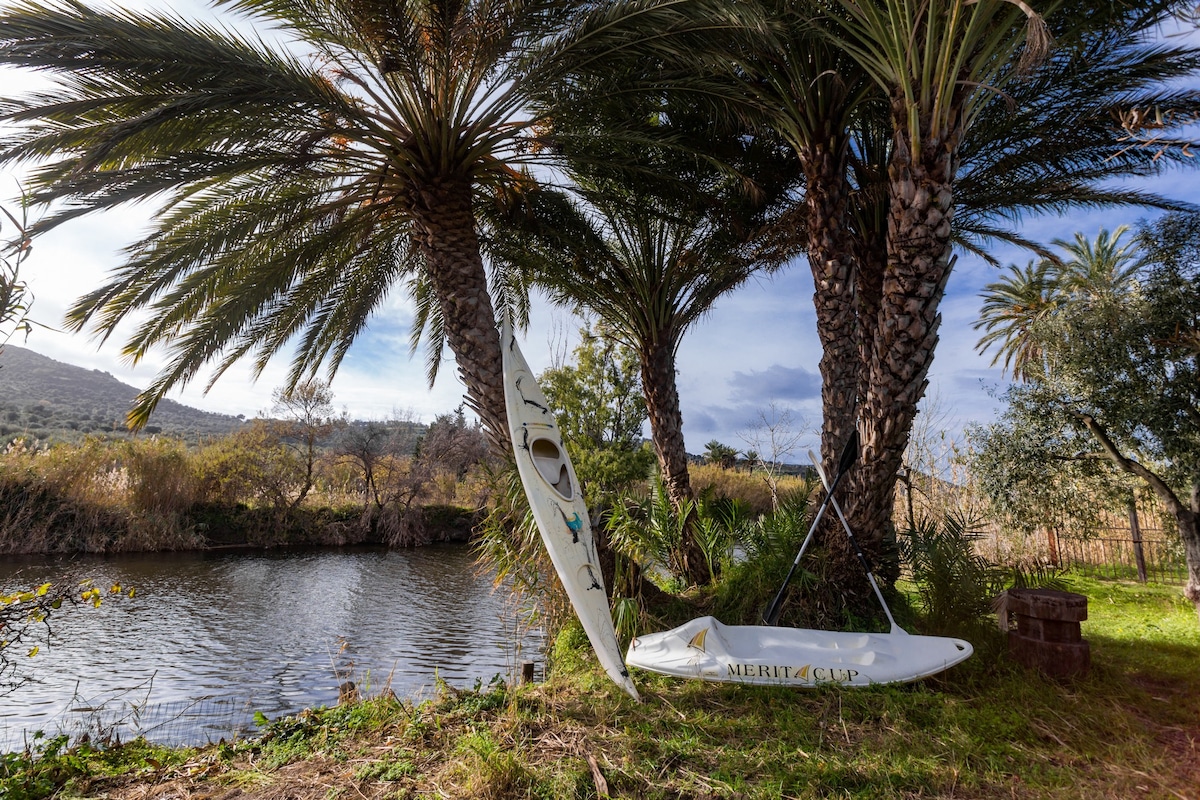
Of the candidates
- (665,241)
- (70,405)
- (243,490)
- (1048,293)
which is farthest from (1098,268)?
(70,405)

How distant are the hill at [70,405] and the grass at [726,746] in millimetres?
37403

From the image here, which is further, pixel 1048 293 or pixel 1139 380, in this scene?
pixel 1048 293

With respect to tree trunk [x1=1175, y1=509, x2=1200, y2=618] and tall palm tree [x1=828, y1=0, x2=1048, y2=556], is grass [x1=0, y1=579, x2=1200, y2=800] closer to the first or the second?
tall palm tree [x1=828, y1=0, x2=1048, y2=556]

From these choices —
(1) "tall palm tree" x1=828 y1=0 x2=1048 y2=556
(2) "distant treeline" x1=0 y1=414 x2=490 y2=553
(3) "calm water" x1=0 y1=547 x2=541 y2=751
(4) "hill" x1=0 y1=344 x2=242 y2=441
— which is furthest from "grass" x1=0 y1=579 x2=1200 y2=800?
(4) "hill" x1=0 y1=344 x2=242 y2=441

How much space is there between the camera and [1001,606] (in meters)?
5.39

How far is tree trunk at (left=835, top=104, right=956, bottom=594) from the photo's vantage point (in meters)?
5.09

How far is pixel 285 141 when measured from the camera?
5902 millimetres

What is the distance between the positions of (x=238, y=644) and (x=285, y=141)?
773 cm

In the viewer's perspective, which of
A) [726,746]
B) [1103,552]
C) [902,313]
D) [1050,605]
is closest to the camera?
Result: [726,746]

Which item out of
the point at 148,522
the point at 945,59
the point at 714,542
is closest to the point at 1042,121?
the point at 945,59

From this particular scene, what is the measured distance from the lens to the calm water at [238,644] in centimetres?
663

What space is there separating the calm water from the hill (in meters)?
26.2

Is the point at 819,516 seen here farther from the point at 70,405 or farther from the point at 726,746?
the point at 70,405

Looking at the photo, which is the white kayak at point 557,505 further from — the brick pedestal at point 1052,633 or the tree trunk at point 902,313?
the brick pedestal at point 1052,633
